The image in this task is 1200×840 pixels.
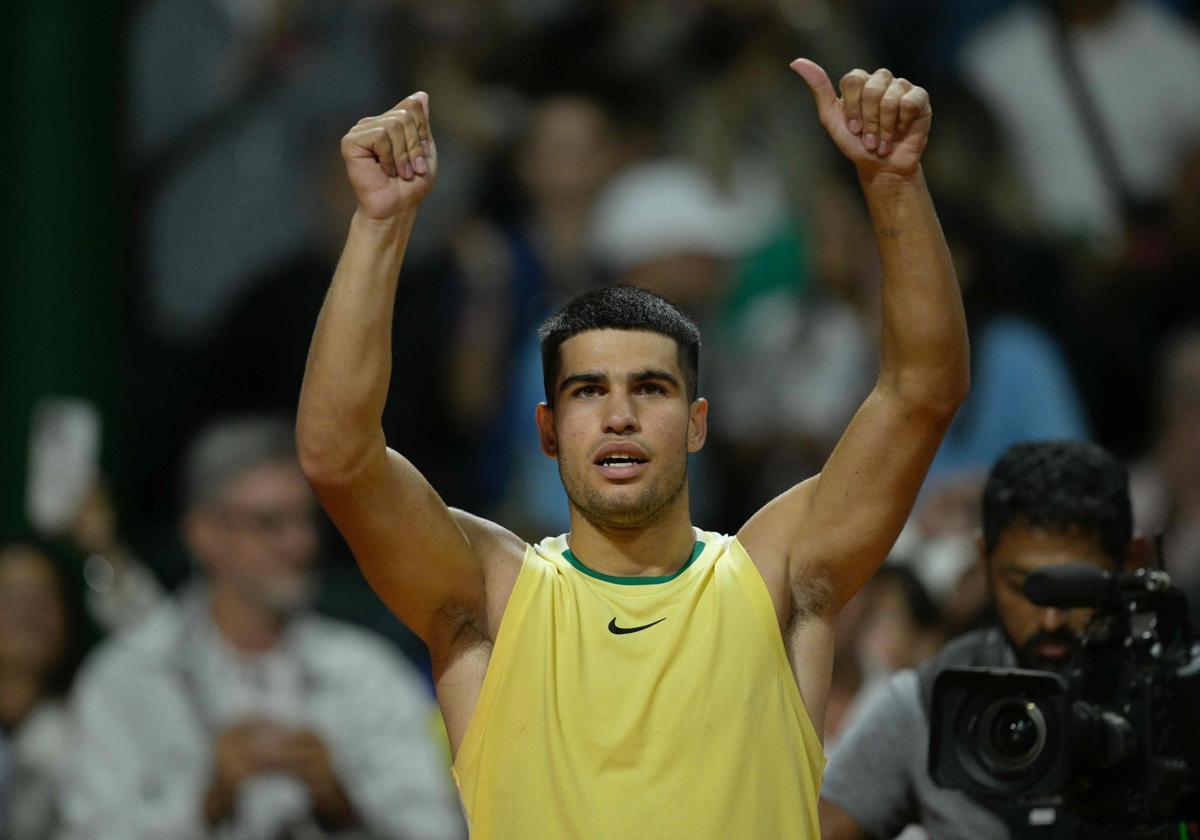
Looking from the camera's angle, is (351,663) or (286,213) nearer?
(351,663)

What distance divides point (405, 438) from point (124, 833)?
71.3 inches

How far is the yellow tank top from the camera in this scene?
3.09 meters

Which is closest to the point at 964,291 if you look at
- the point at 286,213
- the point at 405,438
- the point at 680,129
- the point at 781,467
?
the point at 781,467

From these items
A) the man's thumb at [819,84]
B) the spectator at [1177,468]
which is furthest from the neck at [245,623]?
the man's thumb at [819,84]

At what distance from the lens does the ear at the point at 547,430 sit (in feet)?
11.0

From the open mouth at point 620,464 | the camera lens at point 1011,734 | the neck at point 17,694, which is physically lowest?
the neck at point 17,694

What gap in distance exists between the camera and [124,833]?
5609mm

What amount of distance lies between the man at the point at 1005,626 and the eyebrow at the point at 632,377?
86 cm

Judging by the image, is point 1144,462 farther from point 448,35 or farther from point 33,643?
point 33,643

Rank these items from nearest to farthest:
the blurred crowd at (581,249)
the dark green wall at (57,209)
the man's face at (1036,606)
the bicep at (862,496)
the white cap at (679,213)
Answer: the bicep at (862,496) → the man's face at (1036,606) → the blurred crowd at (581,249) → the white cap at (679,213) → the dark green wall at (57,209)

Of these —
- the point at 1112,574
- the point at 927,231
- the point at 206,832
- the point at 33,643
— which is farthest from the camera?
the point at 33,643

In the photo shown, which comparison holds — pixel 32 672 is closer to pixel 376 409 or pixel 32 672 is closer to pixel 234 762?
pixel 234 762

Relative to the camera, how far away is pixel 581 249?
7.04 meters

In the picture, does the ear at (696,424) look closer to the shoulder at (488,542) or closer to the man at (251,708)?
the shoulder at (488,542)
